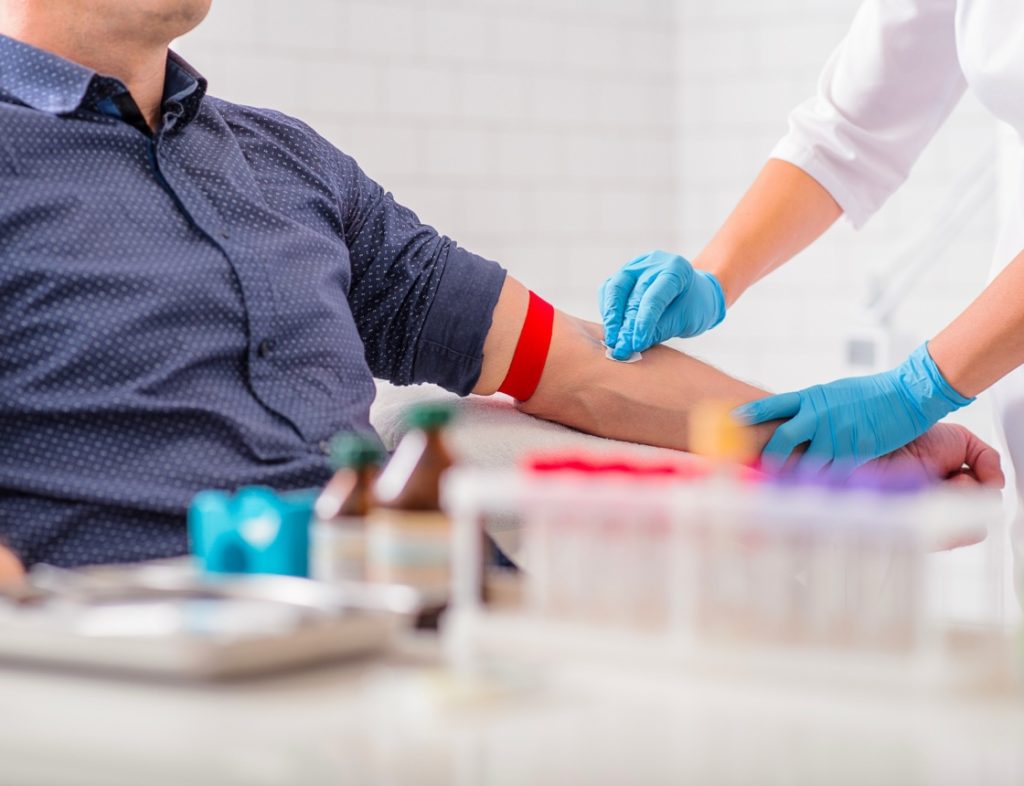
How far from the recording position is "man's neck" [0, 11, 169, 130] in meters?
1.67

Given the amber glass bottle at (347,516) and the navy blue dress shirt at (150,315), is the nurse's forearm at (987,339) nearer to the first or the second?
the navy blue dress shirt at (150,315)

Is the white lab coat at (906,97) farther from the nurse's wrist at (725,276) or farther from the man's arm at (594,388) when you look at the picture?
the man's arm at (594,388)

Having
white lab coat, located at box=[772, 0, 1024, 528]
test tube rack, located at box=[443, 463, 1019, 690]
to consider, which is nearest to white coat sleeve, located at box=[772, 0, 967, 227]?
white lab coat, located at box=[772, 0, 1024, 528]

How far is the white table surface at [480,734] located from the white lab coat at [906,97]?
4.25ft

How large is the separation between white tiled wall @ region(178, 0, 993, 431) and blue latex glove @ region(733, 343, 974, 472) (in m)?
1.69

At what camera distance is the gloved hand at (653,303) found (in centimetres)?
191

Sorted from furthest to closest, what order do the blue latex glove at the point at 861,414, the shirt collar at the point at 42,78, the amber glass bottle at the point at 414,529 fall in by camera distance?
the blue latex glove at the point at 861,414 → the shirt collar at the point at 42,78 → the amber glass bottle at the point at 414,529

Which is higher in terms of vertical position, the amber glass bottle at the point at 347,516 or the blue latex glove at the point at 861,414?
the amber glass bottle at the point at 347,516

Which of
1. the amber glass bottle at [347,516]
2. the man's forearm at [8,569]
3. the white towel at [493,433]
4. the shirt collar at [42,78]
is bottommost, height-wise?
the white towel at [493,433]

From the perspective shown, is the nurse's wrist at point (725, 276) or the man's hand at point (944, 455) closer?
the man's hand at point (944, 455)

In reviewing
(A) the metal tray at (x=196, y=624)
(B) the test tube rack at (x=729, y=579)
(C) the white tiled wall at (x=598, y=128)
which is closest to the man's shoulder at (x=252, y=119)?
(A) the metal tray at (x=196, y=624)

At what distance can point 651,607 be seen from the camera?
0.81 metres

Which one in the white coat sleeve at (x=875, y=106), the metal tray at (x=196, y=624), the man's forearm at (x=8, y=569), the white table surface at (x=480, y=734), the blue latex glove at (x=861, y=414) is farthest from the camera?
the white coat sleeve at (x=875, y=106)

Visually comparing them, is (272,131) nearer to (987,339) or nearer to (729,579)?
(987,339)
